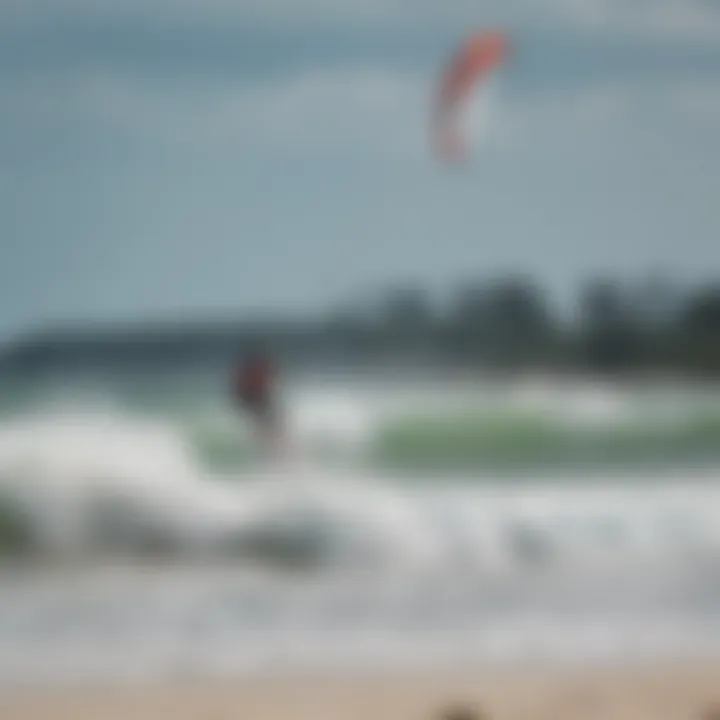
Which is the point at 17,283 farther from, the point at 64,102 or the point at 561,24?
the point at 561,24

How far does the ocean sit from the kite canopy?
31 cm

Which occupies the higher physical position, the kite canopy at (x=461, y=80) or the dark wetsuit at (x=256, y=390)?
the kite canopy at (x=461, y=80)

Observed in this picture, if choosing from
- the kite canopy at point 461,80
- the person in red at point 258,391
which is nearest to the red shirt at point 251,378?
the person in red at point 258,391

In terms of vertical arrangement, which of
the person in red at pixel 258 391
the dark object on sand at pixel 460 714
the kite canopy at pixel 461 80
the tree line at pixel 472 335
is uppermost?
the kite canopy at pixel 461 80

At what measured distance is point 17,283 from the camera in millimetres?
1788

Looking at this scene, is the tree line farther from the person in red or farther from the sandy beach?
the sandy beach

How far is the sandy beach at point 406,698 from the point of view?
175cm

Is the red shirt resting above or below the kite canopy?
below

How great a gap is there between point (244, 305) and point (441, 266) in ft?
0.84

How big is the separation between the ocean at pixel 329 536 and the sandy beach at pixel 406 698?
0.02 metres

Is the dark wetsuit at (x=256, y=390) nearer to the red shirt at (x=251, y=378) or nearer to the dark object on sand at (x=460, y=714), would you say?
the red shirt at (x=251, y=378)

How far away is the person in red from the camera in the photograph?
5.94 ft

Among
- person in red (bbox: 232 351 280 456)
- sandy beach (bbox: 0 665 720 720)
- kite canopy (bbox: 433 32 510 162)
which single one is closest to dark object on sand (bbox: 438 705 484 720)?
sandy beach (bbox: 0 665 720 720)

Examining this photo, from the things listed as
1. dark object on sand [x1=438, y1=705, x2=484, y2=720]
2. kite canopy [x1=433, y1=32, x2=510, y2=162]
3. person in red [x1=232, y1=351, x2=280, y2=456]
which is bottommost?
dark object on sand [x1=438, y1=705, x2=484, y2=720]
